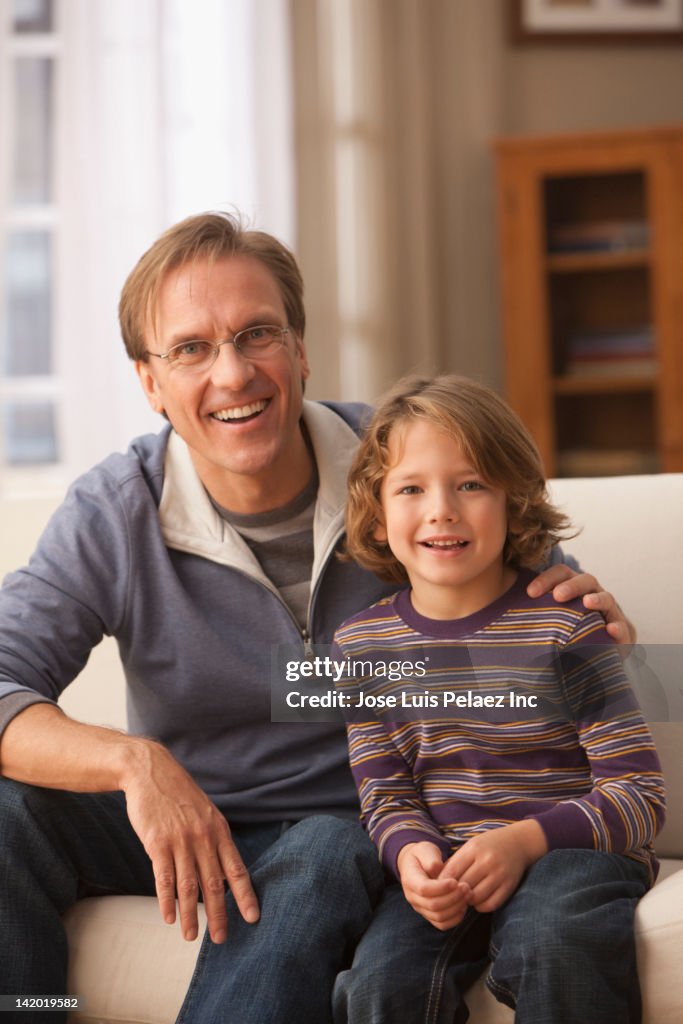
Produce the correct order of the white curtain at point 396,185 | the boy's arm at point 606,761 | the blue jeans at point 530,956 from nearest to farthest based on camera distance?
1. the blue jeans at point 530,956
2. the boy's arm at point 606,761
3. the white curtain at point 396,185

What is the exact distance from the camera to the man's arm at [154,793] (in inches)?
48.9

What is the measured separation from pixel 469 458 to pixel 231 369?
1.16 ft

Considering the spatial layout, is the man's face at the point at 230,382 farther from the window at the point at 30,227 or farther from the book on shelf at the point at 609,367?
the book on shelf at the point at 609,367

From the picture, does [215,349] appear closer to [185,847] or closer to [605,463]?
[185,847]

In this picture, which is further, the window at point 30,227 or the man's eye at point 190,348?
the window at point 30,227

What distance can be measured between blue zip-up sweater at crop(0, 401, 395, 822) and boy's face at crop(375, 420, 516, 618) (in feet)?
0.66

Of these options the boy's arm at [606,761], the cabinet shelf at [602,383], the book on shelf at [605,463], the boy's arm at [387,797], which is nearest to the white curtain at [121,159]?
the cabinet shelf at [602,383]

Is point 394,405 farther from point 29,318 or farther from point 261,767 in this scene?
point 29,318

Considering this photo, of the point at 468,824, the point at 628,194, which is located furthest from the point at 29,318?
the point at 468,824

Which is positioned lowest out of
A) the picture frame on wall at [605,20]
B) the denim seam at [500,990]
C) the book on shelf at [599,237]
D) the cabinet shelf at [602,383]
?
the denim seam at [500,990]

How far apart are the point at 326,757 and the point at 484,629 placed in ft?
1.07

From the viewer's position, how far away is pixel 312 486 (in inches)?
63.6

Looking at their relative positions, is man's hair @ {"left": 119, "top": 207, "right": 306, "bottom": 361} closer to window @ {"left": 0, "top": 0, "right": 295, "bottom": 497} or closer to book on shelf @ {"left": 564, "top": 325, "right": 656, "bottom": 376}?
window @ {"left": 0, "top": 0, "right": 295, "bottom": 497}

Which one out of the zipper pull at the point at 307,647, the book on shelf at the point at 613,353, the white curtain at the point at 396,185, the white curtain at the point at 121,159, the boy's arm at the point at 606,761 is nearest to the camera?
the boy's arm at the point at 606,761
